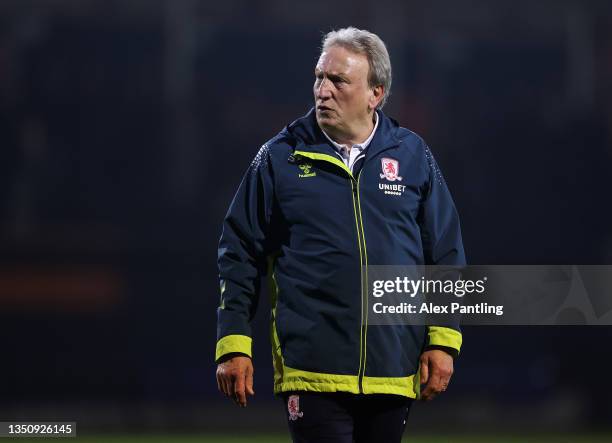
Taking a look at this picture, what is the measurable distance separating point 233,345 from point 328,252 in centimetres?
36

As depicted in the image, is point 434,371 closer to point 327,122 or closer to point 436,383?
point 436,383

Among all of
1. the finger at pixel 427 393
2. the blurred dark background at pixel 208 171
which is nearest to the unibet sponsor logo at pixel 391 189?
the finger at pixel 427 393

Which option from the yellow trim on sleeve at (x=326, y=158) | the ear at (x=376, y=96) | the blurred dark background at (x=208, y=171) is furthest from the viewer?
the blurred dark background at (x=208, y=171)

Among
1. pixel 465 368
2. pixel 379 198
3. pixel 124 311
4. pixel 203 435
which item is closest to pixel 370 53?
pixel 379 198

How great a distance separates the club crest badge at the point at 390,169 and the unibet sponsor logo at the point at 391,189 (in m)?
0.02

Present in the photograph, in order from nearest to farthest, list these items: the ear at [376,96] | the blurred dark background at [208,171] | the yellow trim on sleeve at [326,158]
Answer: the yellow trim on sleeve at [326,158], the ear at [376,96], the blurred dark background at [208,171]

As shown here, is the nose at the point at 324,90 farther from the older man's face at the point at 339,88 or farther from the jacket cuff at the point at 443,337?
the jacket cuff at the point at 443,337

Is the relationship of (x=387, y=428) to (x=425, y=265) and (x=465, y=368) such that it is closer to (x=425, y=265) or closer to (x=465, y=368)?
(x=425, y=265)

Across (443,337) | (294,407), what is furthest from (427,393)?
(294,407)

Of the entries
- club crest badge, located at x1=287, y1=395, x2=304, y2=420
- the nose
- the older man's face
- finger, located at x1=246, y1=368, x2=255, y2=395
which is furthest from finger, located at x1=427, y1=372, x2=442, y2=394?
the nose

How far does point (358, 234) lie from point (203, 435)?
538 centimetres

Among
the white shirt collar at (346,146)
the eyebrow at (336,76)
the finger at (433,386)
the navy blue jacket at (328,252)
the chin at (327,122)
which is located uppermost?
the eyebrow at (336,76)

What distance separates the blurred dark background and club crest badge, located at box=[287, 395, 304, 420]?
19.1ft

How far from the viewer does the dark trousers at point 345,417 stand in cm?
274
